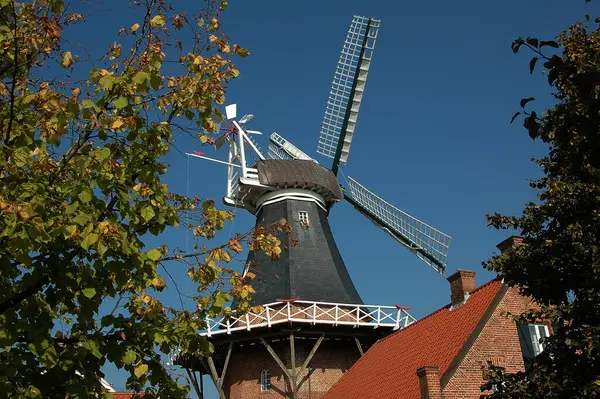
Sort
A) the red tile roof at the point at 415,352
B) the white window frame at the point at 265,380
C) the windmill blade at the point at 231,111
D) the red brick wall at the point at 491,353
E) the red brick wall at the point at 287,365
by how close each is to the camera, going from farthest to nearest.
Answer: the windmill blade at the point at 231,111 → the white window frame at the point at 265,380 → the red brick wall at the point at 287,365 → the red tile roof at the point at 415,352 → the red brick wall at the point at 491,353

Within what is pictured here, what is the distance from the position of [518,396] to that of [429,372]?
5.09 m

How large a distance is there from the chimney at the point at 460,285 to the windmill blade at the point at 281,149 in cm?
1704

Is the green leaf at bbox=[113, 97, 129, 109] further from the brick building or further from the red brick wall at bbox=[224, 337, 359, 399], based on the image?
the red brick wall at bbox=[224, 337, 359, 399]

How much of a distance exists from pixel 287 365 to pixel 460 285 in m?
7.80

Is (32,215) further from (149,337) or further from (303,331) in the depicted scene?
(303,331)

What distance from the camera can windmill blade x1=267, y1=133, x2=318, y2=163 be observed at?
35.8 m

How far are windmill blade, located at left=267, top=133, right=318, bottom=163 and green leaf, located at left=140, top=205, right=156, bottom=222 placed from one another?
95.8 ft

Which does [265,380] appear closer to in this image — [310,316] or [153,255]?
[310,316]

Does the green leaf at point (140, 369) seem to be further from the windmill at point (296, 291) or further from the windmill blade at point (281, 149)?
the windmill blade at point (281, 149)

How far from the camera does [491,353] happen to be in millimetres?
15055

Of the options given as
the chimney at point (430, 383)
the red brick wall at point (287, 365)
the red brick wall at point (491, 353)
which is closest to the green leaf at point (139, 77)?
the chimney at point (430, 383)

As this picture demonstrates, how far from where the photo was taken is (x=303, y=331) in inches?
909

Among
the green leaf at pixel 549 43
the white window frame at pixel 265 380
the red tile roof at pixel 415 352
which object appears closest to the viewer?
the green leaf at pixel 549 43

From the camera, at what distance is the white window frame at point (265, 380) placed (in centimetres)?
2350
